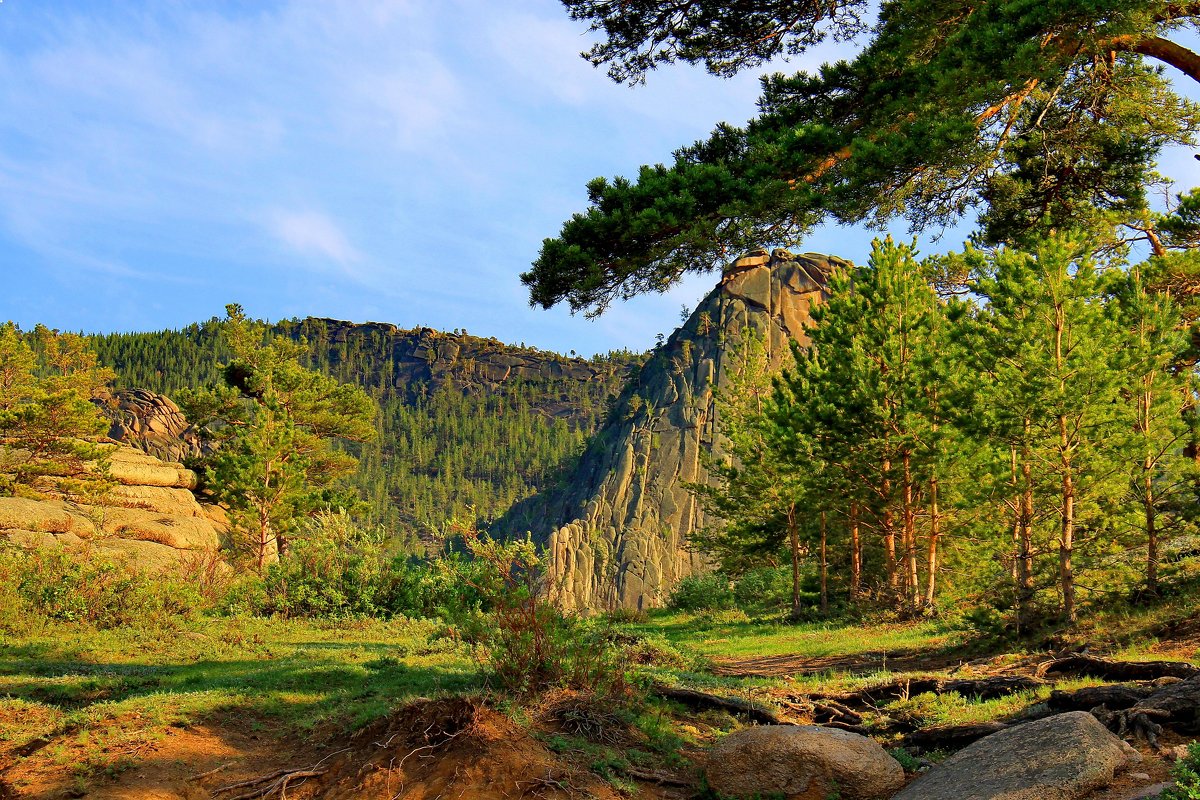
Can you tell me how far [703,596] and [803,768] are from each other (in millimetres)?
25246

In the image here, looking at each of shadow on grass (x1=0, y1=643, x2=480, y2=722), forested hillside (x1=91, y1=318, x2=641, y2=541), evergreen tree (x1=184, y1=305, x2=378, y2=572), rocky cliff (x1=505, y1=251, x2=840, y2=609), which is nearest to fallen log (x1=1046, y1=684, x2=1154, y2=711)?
shadow on grass (x1=0, y1=643, x2=480, y2=722)

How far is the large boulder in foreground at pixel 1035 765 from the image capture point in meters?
5.18

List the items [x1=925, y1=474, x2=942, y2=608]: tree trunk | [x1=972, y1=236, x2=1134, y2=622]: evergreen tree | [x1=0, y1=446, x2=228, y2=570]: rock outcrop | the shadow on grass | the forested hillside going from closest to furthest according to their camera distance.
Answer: the shadow on grass
[x1=972, y1=236, x2=1134, y2=622]: evergreen tree
[x1=925, y1=474, x2=942, y2=608]: tree trunk
[x1=0, y1=446, x2=228, y2=570]: rock outcrop
the forested hillside

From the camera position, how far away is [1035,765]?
541 centimetres

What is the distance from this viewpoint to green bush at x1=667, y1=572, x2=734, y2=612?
101 ft

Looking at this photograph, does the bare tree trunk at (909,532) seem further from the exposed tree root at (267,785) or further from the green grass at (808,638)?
the exposed tree root at (267,785)

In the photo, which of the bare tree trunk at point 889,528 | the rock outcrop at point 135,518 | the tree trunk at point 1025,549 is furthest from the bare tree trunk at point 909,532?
the rock outcrop at point 135,518

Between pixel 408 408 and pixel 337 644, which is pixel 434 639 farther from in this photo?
pixel 408 408

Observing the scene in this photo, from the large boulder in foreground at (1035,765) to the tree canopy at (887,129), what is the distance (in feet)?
15.7

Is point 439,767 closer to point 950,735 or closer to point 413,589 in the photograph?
point 950,735

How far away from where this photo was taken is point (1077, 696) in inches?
288

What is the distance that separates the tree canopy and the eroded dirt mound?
13.6ft

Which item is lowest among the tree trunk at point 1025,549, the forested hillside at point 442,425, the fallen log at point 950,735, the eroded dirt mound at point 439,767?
the eroded dirt mound at point 439,767

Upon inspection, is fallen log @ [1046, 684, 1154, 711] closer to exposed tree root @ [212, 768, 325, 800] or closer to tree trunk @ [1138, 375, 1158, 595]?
exposed tree root @ [212, 768, 325, 800]
